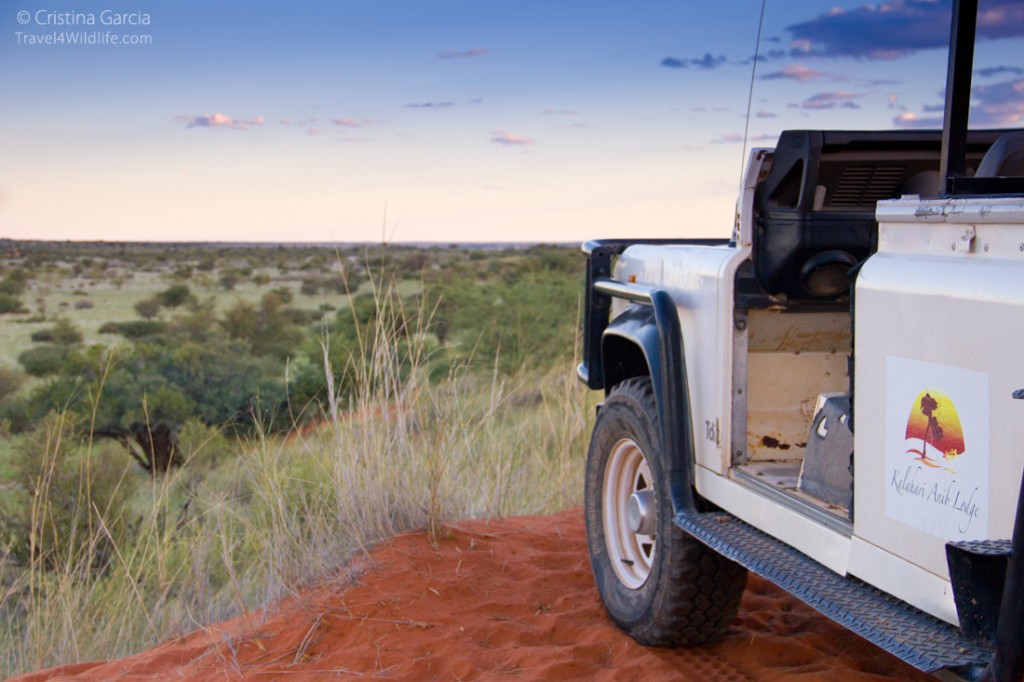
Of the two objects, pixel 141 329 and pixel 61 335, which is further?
pixel 141 329

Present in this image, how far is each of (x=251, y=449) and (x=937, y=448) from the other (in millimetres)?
8705

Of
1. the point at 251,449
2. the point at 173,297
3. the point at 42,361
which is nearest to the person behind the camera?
the point at 251,449

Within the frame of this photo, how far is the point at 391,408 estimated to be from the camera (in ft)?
23.5

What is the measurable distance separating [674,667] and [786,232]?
1.79 m

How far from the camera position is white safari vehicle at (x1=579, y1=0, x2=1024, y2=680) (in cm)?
256

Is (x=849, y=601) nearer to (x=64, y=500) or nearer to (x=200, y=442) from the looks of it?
(x=64, y=500)

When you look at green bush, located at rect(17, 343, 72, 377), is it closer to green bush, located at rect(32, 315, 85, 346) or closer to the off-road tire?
green bush, located at rect(32, 315, 85, 346)

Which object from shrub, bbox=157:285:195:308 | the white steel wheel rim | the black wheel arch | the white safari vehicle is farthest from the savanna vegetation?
shrub, bbox=157:285:195:308

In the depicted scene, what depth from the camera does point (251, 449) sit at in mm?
10609

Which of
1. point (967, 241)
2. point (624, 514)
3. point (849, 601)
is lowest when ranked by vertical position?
point (624, 514)

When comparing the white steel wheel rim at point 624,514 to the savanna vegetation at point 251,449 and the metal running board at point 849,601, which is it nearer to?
the metal running board at point 849,601

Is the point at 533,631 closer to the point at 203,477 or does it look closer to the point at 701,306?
the point at 701,306

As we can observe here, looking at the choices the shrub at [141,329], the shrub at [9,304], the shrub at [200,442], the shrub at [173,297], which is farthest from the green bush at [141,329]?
the shrub at [200,442]

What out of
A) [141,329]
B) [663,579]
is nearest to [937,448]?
[663,579]
